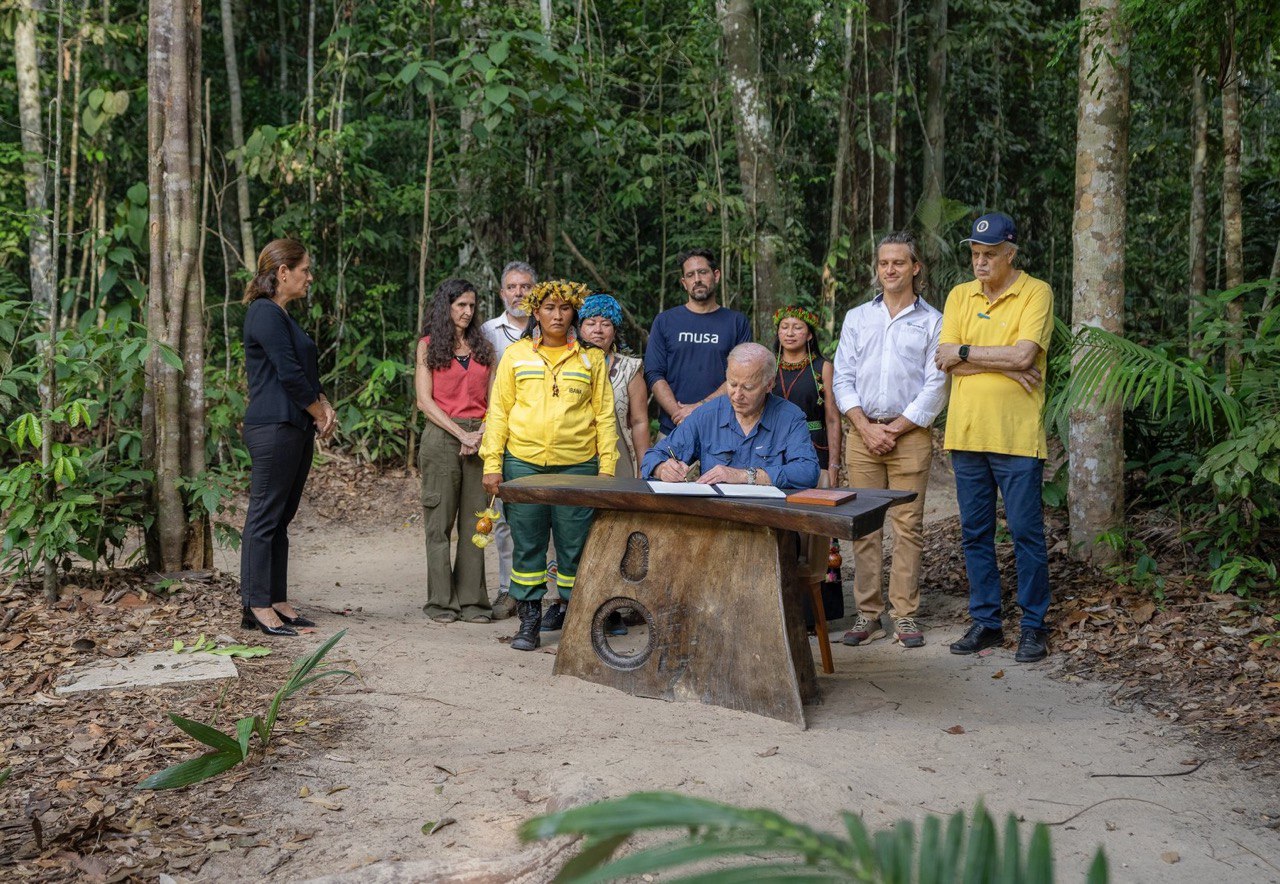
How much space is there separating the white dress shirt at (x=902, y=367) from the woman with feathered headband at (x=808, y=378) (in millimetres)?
298

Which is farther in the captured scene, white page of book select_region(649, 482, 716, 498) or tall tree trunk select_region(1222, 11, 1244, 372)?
tall tree trunk select_region(1222, 11, 1244, 372)

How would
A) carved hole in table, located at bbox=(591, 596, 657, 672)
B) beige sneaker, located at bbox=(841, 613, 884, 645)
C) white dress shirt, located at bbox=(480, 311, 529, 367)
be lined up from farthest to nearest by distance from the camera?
white dress shirt, located at bbox=(480, 311, 529, 367), beige sneaker, located at bbox=(841, 613, 884, 645), carved hole in table, located at bbox=(591, 596, 657, 672)

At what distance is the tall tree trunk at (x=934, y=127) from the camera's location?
439 inches

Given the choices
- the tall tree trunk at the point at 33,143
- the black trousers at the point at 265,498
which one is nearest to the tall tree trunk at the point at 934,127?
the black trousers at the point at 265,498

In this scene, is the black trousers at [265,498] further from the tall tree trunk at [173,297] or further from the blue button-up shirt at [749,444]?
the blue button-up shirt at [749,444]

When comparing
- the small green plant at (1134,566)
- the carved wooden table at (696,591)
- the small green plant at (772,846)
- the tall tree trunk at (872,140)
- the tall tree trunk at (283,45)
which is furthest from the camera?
the tall tree trunk at (283,45)

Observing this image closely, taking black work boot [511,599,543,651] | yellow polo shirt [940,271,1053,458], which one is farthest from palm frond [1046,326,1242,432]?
black work boot [511,599,543,651]

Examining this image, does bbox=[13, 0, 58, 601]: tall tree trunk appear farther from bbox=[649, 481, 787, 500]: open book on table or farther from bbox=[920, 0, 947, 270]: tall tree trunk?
bbox=[920, 0, 947, 270]: tall tree trunk

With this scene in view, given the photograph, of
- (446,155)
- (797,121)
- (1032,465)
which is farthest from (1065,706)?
(797,121)

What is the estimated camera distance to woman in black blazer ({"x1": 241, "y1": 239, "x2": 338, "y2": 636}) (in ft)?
17.5

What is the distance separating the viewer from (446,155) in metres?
10.5

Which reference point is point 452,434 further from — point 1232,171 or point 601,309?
point 1232,171

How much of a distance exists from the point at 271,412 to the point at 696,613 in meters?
2.27

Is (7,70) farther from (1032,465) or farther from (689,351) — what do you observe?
(1032,465)
